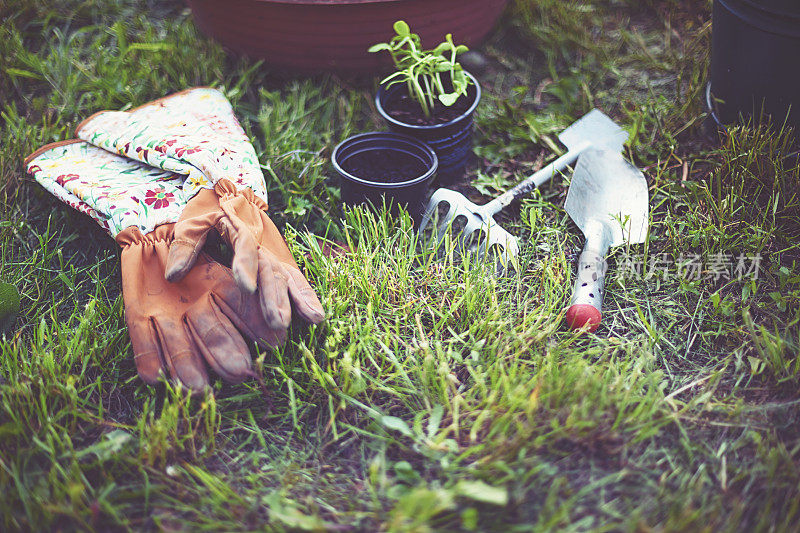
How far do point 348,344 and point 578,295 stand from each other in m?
0.69

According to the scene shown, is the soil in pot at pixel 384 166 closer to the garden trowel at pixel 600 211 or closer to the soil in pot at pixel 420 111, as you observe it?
the soil in pot at pixel 420 111

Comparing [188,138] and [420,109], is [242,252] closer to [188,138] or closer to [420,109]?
[188,138]

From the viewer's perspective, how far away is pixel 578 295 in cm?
186

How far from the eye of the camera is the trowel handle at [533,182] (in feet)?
7.07

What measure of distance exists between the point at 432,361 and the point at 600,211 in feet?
2.89

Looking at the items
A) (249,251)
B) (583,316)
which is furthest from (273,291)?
(583,316)

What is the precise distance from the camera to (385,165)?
7.40 ft

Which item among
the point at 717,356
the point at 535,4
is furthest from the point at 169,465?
the point at 535,4

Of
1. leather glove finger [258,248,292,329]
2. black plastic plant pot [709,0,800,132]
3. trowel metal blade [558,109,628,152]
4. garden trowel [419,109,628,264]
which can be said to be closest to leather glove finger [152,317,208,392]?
leather glove finger [258,248,292,329]

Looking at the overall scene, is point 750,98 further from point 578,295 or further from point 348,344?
point 348,344

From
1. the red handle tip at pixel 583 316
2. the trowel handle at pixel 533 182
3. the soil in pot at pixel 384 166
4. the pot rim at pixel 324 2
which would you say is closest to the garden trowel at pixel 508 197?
the trowel handle at pixel 533 182

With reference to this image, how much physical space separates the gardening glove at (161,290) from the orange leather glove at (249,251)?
7cm

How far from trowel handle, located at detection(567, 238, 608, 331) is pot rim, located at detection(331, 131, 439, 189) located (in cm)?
57

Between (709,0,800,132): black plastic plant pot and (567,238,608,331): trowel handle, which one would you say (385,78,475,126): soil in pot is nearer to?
(567,238,608,331): trowel handle
